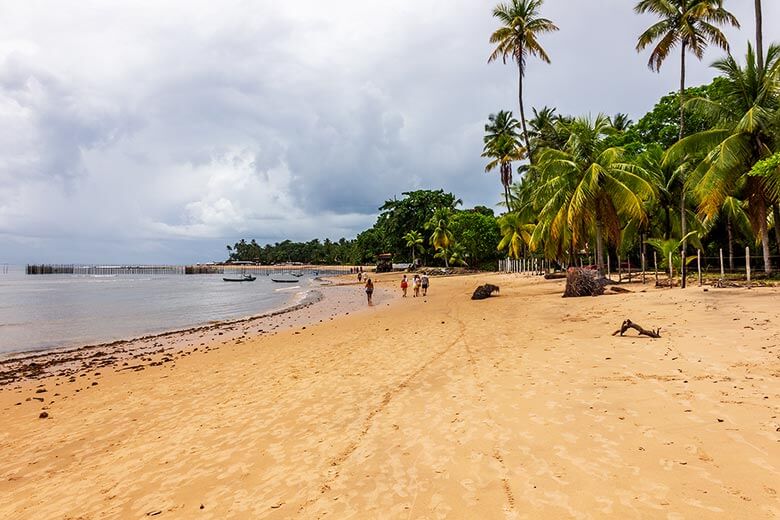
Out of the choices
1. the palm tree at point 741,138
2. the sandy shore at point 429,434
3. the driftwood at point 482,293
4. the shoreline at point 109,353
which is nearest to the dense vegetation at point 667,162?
the palm tree at point 741,138

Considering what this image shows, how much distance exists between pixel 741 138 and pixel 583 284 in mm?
9076

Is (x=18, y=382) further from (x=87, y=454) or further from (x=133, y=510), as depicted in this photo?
(x=133, y=510)

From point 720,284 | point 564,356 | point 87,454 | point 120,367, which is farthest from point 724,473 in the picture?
point 720,284

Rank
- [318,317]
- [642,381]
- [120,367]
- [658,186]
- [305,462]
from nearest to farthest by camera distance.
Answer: [305,462], [642,381], [120,367], [318,317], [658,186]

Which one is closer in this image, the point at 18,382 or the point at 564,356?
the point at 564,356

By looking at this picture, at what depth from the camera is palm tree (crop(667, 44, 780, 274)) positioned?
A: 18.2 metres

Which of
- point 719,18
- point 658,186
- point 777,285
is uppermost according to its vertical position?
point 719,18

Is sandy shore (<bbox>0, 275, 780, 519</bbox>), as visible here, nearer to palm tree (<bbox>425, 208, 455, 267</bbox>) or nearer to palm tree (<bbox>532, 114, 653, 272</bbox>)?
palm tree (<bbox>532, 114, 653, 272</bbox>)

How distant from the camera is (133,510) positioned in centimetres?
396

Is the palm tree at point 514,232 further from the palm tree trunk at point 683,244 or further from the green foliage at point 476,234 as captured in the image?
the palm tree trunk at point 683,244

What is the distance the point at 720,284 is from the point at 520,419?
15846 mm

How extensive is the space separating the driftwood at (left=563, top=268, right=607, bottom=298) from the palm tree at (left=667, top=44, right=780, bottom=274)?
596 centimetres

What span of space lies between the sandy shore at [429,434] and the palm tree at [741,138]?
11264 millimetres

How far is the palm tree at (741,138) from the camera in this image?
59.6 ft
